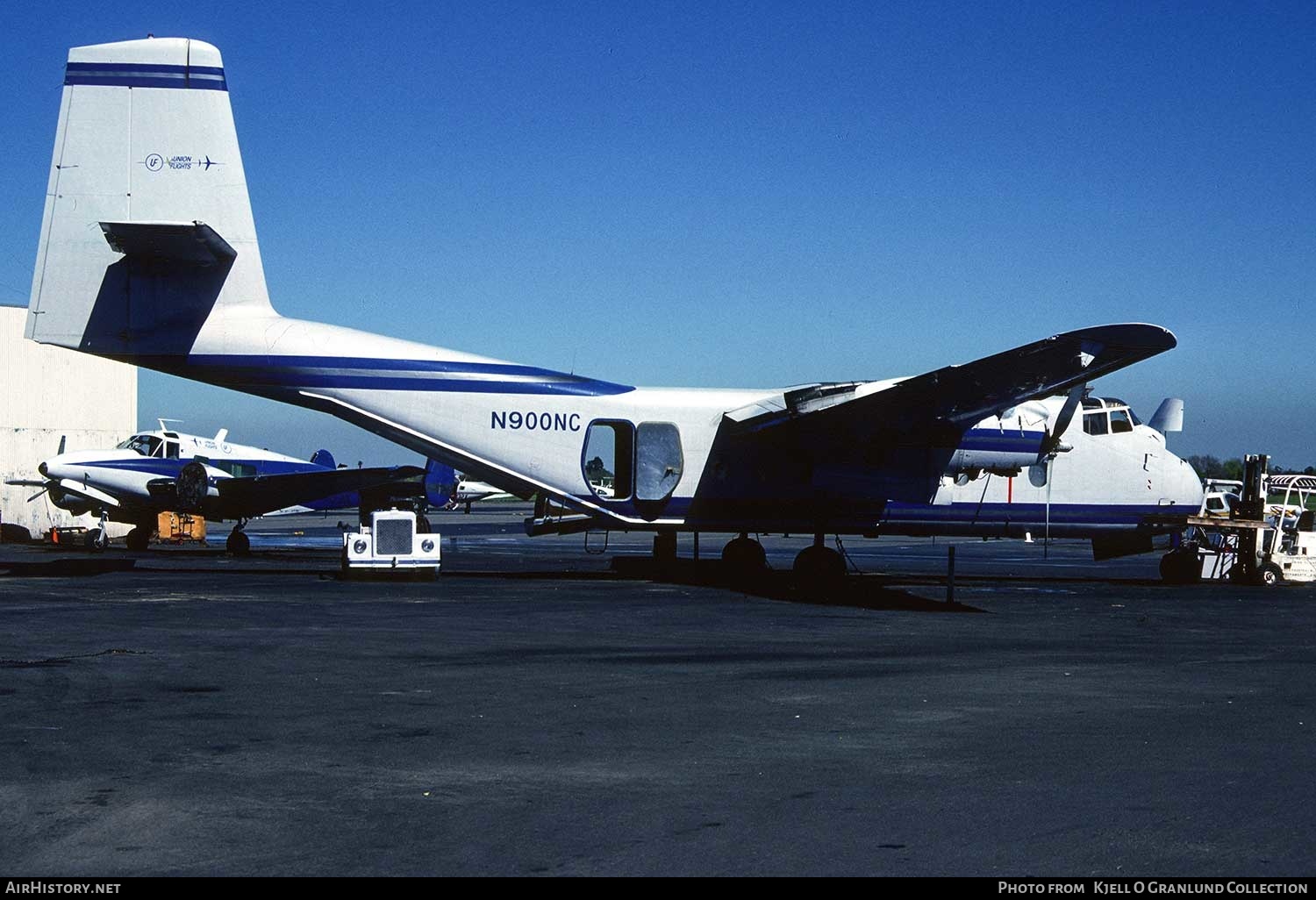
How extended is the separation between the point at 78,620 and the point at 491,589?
286 inches

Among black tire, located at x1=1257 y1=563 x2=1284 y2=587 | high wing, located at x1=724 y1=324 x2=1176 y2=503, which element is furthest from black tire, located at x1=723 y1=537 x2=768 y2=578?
black tire, located at x1=1257 y1=563 x2=1284 y2=587

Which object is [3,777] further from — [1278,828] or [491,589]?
[491,589]

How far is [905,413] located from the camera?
22.2m

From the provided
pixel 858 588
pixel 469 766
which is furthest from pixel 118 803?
pixel 858 588

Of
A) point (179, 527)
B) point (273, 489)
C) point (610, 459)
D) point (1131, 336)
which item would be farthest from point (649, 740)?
point (179, 527)

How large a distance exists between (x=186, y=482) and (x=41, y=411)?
15709mm

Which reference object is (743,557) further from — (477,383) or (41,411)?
(41,411)

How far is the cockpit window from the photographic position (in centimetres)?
3622

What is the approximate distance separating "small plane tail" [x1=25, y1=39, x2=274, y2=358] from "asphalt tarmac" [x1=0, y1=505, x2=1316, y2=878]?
507 cm

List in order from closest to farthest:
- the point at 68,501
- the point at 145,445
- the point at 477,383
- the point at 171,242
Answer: the point at 171,242, the point at 477,383, the point at 145,445, the point at 68,501

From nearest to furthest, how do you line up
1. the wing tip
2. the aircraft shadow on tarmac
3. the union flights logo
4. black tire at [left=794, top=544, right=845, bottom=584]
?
the wing tip, the aircraft shadow on tarmac, the union flights logo, black tire at [left=794, top=544, right=845, bottom=584]

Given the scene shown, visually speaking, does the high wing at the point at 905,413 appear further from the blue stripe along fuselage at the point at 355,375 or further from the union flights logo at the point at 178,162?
the union flights logo at the point at 178,162

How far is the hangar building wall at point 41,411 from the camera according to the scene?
4700 cm

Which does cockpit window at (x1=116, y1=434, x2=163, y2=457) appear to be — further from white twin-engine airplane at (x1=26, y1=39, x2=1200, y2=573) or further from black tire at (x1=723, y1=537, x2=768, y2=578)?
black tire at (x1=723, y1=537, x2=768, y2=578)
